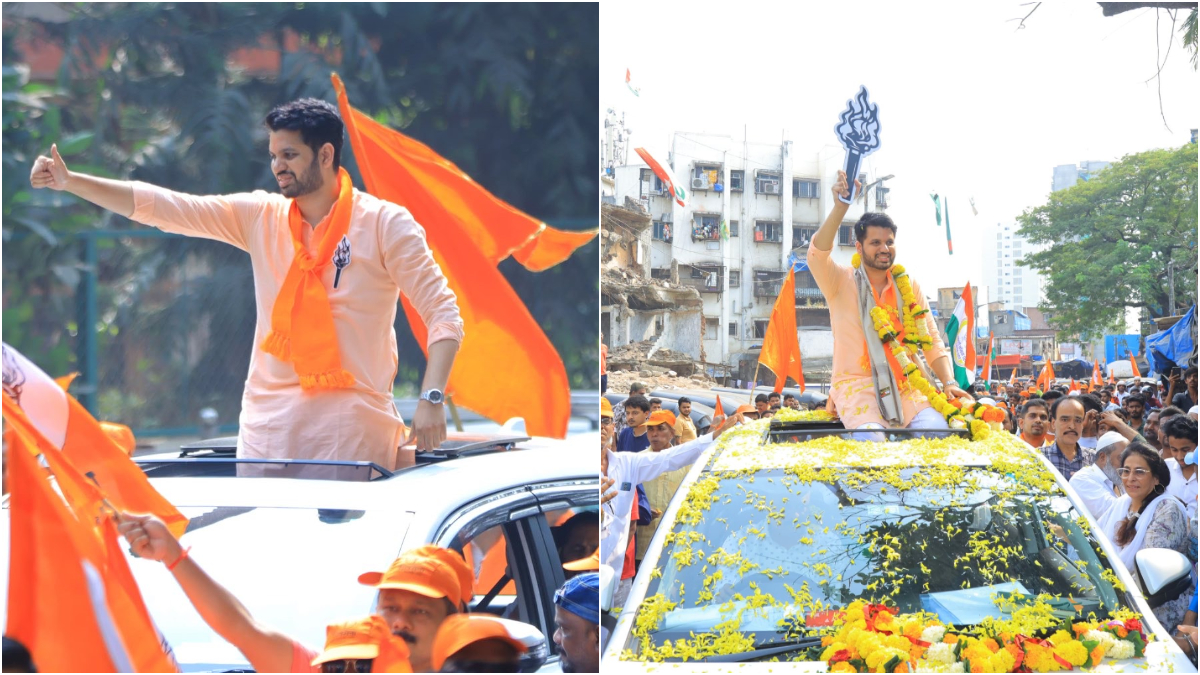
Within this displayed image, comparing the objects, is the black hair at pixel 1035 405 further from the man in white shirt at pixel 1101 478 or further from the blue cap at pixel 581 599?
the blue cap at pixel 581 599

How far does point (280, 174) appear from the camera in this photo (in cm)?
310

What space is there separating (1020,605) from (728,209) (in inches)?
60.4

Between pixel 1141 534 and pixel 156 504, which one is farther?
pixel 1141 534

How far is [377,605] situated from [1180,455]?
2.29m

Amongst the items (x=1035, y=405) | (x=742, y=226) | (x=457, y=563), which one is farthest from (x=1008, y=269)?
(x=457, y=563)

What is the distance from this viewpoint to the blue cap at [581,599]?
240cm

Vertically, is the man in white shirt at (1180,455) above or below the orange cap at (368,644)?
above

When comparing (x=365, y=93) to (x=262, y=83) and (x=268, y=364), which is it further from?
(x=268, y=364)

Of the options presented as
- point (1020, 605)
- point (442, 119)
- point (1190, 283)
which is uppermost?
point (442, 119)

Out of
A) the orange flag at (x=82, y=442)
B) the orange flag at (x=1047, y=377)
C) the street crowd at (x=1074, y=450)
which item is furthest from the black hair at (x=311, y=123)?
the orange flag at (x=1047, y=377)

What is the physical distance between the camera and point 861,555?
2514 millimetres

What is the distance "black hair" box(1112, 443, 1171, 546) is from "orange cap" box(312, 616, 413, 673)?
6.07ft

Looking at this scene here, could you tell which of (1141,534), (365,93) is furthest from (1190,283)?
(365,93)

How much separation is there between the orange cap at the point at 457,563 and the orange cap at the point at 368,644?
16 cm
